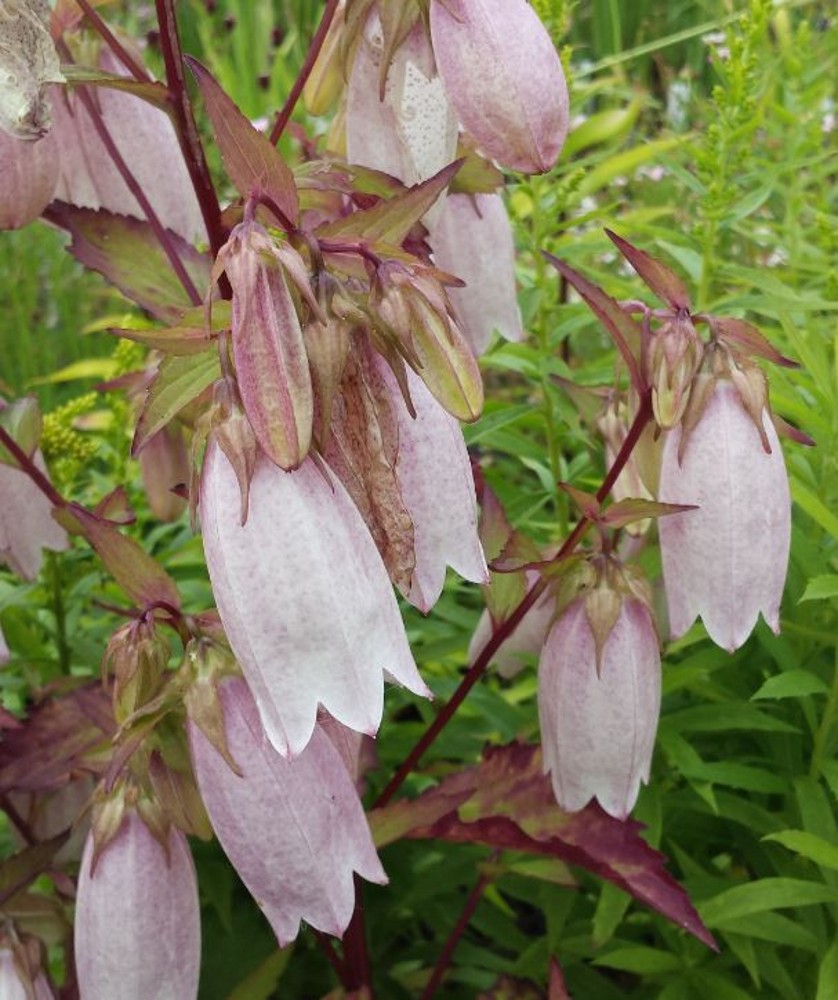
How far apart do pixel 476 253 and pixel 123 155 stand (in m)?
0.30

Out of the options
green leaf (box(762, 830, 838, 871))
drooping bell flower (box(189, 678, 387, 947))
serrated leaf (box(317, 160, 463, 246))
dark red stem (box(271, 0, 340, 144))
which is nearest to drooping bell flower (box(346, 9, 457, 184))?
dark red stem (box(271, 0, 340, 144))

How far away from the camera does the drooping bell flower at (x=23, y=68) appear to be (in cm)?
79

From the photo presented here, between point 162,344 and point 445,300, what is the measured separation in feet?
0.53

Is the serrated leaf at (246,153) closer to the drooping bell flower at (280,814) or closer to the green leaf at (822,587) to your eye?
the drooping bell flower at (280,814)

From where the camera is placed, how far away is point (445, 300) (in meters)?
0.74

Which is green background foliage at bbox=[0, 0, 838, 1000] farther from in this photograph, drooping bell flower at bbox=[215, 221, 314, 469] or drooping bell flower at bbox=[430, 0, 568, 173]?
drooping bell flower at bbox=[215, 221, 314, 469]

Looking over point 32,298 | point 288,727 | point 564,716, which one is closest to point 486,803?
point 564,716

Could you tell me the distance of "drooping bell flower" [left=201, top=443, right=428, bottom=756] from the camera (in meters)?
0.71

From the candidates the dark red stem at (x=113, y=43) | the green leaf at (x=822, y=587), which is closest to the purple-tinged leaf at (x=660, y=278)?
the green leaf at (x=822, y=587)

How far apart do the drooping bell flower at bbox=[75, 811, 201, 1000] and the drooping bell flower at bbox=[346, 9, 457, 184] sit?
482 millimetres

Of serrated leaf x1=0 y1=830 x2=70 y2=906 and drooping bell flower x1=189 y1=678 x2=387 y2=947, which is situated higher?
drooping bell flower x1=189 y1=678 x2=387 y2=947

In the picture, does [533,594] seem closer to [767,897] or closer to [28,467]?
[767,897]

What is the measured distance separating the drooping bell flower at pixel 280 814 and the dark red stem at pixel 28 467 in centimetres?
38

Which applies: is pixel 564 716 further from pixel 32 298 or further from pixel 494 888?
pixel 32 298
